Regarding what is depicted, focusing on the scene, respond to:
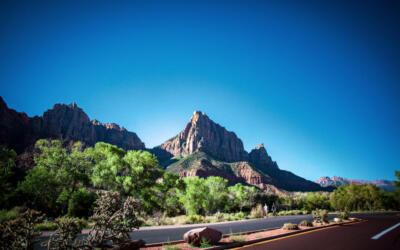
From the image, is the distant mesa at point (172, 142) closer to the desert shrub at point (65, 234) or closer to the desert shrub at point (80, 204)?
the desert shrub at point (80, 204)

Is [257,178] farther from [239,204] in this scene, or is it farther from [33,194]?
[33,194]

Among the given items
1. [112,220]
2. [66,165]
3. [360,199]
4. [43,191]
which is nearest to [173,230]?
[112,220]

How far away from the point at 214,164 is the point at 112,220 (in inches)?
4767

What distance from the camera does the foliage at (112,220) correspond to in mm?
5625

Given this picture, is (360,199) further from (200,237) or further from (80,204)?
A: (200,237)

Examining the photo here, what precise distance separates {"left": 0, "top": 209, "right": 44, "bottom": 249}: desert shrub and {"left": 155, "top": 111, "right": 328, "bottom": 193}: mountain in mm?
100532

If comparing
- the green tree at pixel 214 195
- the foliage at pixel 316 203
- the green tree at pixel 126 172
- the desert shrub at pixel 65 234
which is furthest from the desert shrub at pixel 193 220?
the foliage at pixel 316 203

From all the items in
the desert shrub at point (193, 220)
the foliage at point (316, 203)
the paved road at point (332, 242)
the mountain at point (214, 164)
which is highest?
the mountain at point (214, 164)

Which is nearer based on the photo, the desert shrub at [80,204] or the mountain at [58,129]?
the desert shrub at [80,204]

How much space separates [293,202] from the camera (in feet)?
225

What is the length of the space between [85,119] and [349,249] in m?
161

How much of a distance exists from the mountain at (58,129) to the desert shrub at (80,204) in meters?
61.8

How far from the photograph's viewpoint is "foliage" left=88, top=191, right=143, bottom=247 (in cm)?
562

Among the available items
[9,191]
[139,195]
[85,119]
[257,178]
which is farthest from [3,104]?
[257,178]
